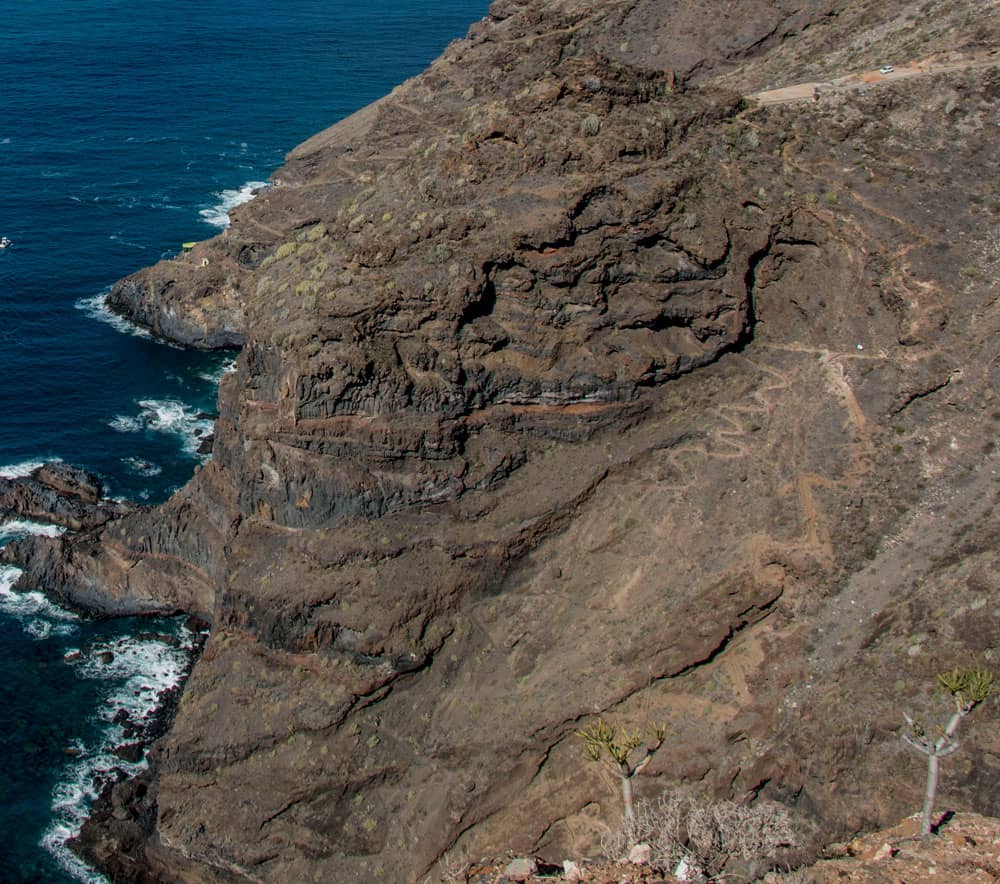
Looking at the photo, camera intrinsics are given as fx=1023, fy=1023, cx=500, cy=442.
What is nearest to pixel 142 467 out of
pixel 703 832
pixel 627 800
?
pixel 627 800

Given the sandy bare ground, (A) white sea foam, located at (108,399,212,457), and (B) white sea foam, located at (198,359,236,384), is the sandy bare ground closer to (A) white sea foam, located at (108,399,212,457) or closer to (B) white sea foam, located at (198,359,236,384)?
(A) white sea foam, located at (108,399,212,457)

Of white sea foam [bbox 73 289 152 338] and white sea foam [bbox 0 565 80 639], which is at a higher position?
white sea foam [bbox 73 289 152 338]

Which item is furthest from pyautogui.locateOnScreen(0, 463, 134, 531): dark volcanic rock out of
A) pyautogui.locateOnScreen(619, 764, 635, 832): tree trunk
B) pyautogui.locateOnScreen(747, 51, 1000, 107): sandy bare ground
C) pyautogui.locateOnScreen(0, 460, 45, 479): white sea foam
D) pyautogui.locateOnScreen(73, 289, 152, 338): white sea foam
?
pyautogui.locateOnScreen(747, 51, 1000, 107): sandy bare ground

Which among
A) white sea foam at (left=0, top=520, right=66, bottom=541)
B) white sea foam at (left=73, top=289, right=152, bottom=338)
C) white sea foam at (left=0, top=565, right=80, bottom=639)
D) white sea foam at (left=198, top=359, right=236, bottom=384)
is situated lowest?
white sea foam at (left=0, top=565, right=80, bottom=639)

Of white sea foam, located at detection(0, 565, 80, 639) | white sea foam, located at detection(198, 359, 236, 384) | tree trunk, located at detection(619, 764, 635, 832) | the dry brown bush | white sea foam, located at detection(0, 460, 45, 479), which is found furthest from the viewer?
white sea foam, located at detection(198, 359, 236, 384)

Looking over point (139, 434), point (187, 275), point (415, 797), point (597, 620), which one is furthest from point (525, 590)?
point (187, 275)

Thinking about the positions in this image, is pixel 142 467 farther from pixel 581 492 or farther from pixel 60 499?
pixel 581 492
